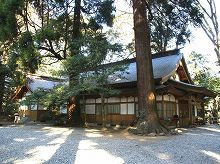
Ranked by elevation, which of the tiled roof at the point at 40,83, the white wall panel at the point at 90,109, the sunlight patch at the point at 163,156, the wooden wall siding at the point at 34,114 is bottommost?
the sunlight patch at the point at 163,156

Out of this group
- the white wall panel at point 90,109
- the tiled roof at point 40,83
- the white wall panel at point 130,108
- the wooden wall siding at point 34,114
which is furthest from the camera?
the wooden wall siding at point 34,114

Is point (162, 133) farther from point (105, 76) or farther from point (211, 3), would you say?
point (211, 3)

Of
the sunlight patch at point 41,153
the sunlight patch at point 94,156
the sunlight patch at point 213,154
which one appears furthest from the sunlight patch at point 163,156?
the sunlight patch at point 41,153

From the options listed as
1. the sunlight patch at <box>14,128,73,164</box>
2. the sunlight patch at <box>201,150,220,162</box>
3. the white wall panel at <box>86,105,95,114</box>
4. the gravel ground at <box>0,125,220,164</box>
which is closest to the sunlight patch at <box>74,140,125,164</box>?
the gravel ground at <box>0,125,220,164</box>

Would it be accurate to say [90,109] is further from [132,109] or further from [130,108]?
[132,109]

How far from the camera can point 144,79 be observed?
14.1m

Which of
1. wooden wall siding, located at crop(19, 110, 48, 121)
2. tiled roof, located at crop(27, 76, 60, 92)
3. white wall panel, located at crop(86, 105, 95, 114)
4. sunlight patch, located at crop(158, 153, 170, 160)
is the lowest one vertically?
sunlight patch, located at crop(158, 153, 170, 160)

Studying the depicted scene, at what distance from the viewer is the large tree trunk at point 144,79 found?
13.5 meters

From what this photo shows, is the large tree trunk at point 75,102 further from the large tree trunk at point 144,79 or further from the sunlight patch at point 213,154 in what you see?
the sunlight patch at point 213,154

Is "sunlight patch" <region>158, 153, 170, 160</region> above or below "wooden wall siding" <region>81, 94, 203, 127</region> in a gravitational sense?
below

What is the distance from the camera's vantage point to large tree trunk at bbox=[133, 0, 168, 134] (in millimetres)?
13484

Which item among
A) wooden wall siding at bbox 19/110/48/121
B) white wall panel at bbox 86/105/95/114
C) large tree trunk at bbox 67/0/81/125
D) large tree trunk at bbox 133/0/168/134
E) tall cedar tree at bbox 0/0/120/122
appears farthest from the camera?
wooden wall siding at bbox 19/110/48/121

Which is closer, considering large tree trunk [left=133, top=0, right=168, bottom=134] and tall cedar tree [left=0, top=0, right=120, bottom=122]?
large tree trunk [left=133, top=0, right=168, bottom=134]

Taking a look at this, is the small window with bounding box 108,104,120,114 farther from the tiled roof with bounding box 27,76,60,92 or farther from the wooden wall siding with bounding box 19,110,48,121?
the wooden wall siding with bounding box 19,110,48,121
